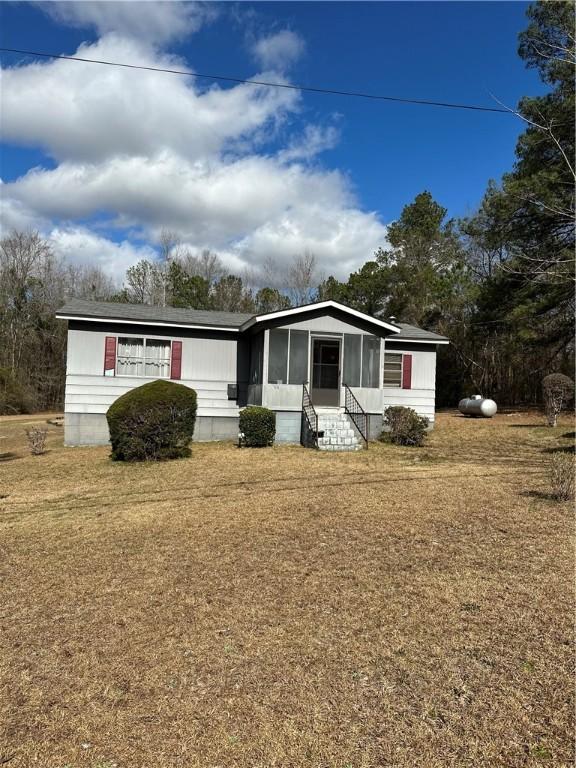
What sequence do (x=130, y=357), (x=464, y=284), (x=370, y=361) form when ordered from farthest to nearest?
(x=464, y=284) → (x=370, y=361) → (x=130, y=357)

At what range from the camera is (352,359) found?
14.3 m

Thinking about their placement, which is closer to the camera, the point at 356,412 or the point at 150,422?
the point at 150,422

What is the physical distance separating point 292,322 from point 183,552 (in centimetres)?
937

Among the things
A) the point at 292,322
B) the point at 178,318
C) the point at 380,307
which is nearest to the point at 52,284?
the point at 380,307

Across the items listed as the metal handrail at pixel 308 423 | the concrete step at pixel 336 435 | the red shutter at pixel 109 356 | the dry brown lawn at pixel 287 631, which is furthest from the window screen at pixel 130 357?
the dry brown lawn at pixel 287 631

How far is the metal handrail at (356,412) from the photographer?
13516 millimetres

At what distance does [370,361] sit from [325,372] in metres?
1.64

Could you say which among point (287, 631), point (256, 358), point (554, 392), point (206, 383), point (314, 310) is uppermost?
point (314, 310)

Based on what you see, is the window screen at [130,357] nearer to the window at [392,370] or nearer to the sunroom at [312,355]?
the sunroom at [312,355]

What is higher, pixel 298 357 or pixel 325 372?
pixel 298 357

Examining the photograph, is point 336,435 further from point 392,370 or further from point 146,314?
point 146,314

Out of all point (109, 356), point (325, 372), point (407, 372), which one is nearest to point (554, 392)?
point (407, 372)

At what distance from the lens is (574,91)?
56.1ft

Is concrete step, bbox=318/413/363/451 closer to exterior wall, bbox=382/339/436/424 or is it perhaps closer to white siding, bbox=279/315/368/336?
white siding, bbox=279/315/368/336
